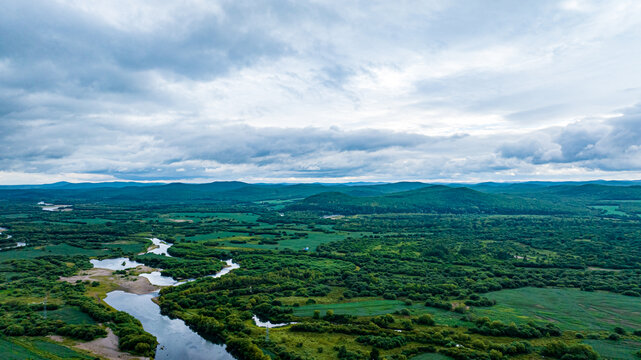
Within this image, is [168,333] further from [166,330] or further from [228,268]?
[228,268]

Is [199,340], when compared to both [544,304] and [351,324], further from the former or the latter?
[544,304]

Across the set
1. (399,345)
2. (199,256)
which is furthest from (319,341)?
(199,256)

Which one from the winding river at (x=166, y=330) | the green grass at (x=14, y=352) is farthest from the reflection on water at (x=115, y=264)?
the green grass at (x=14, y=352)

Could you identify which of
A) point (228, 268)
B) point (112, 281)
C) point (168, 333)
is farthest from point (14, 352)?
point (228, 268)

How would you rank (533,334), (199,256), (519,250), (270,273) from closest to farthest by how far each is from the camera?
(533,334)
(270,273)
(199,256)
(519,250)

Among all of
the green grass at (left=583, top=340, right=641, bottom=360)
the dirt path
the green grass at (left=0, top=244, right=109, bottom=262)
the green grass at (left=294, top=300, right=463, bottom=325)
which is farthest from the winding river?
the green grass at (left=583, top=340, right=641, bottom=360)
